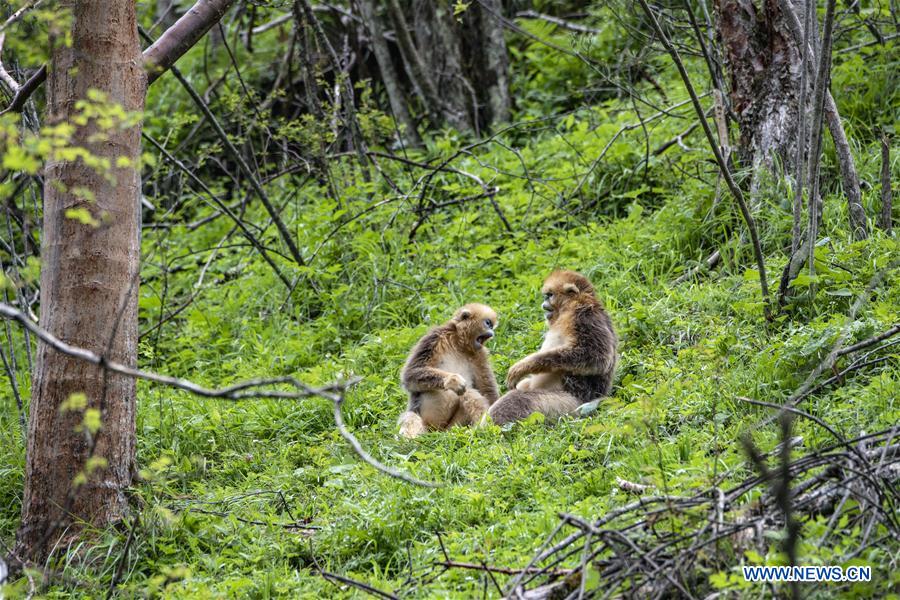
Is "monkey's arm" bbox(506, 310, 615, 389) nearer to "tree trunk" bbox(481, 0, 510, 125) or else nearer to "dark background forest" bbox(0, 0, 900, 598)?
"dark background forest" bbox(0, 0, 900, 598)

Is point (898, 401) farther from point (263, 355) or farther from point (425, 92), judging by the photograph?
point (425, 92)

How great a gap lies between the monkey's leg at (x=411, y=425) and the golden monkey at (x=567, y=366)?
1.64 ft

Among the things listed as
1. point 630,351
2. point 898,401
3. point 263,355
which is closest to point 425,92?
point 263,355

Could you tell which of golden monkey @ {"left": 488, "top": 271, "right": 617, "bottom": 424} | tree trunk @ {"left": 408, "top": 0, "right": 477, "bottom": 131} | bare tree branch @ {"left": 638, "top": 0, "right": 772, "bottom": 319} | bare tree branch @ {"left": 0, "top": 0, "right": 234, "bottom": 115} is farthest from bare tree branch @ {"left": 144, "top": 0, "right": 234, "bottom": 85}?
tree trunk @ {"left": 408, "top": 0, "right": 477, "bottom": 131}

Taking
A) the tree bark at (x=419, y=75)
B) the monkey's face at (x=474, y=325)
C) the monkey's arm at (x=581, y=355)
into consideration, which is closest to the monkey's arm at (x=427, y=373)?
the monkey's face at (x=474, y=325)

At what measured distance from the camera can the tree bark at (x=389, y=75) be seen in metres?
11.8

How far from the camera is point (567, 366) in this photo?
20.2 ft

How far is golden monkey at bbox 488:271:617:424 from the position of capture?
19.7 ft

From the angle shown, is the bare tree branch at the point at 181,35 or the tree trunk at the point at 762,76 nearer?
the bare tree branch at the point at 181,35

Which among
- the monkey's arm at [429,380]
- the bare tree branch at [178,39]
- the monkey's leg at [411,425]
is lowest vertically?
the monkey's leg at [411,425]

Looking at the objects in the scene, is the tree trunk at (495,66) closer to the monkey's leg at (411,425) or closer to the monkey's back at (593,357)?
the monkey's back at (593,357)

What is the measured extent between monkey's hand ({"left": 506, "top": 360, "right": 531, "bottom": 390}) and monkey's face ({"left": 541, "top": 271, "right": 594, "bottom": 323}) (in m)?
0.48

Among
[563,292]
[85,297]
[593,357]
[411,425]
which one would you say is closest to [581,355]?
[593,357]

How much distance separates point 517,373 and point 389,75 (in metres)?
6.70
